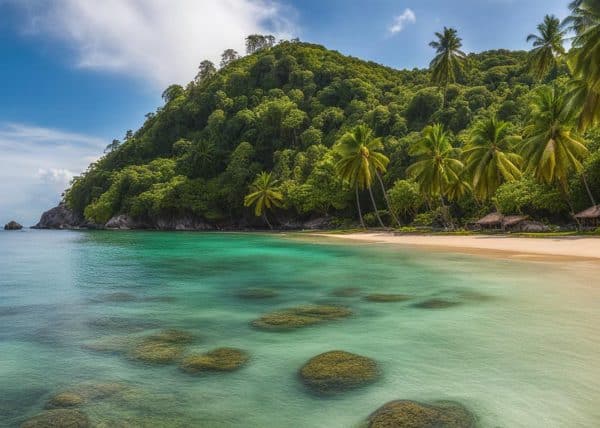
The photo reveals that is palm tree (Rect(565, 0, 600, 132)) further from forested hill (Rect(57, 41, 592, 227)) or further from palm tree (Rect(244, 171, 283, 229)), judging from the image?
palm tree (Rect(244, 171, 283, 229))

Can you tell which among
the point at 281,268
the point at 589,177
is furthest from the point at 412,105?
the point at 281,268

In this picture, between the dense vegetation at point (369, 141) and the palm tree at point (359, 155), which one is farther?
the palm tree at point (359, 155)

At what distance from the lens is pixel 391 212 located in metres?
49.0

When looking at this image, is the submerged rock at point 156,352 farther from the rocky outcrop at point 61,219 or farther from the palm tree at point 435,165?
the rocky outcrop at point 61,219

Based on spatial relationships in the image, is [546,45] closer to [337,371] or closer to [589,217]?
[589,217]

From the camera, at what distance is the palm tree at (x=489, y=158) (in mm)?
35250

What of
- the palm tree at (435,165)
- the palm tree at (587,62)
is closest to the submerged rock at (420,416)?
the palm tree at (587,62)

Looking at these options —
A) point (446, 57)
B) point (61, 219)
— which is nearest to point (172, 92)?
point (61, 219)

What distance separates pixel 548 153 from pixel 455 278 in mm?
18970

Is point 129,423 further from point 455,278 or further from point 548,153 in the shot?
point 548,153

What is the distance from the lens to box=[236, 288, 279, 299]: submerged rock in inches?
522

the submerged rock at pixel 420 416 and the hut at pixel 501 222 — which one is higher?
the hut at pixel 501 222

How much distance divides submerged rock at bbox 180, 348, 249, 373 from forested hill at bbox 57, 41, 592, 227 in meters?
40.7

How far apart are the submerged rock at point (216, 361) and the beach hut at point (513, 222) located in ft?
114
